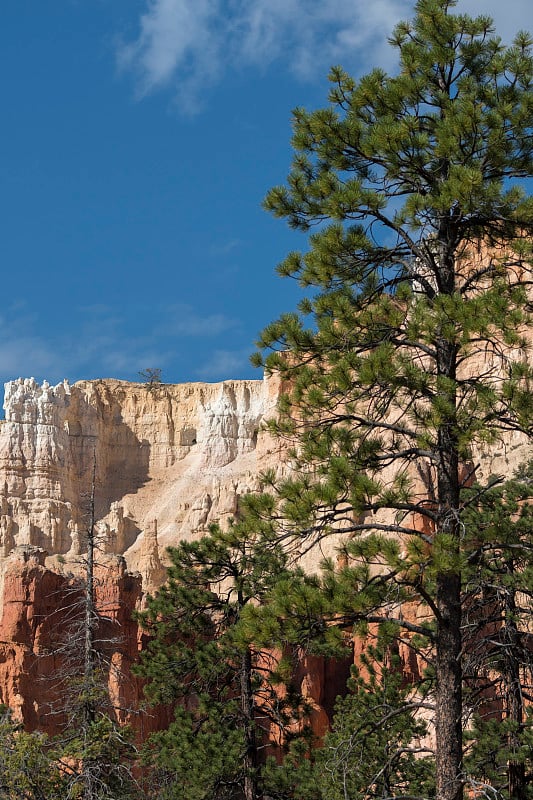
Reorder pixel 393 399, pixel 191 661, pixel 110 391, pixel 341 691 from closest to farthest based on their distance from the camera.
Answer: pixel 393 399
pixel 191 661
pixel 341 691
pixel 110 391

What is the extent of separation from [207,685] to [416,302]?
12280 millimetres

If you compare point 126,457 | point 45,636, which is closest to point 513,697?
point 45,636

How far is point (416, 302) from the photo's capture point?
1342cm

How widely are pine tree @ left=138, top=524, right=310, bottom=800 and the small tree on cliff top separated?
293 inches

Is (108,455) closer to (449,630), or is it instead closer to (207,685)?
(207,685)

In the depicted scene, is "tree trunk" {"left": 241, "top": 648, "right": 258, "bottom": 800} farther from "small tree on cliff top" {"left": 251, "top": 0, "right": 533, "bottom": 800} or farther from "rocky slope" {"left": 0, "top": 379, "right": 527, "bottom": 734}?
"rocky slope" {"left": 0, "top": 379, "right": 527, "bottom": 734}

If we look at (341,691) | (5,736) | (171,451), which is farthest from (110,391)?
(5,736)

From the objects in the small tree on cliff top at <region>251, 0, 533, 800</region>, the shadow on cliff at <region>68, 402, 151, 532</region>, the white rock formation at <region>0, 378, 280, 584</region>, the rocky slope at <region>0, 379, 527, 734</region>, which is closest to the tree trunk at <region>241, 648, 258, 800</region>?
the small tree on cliff top at <region>251, 0, 533, 800</region>

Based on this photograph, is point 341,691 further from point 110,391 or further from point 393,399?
point 110,391

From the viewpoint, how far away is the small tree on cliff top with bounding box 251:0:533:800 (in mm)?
12438

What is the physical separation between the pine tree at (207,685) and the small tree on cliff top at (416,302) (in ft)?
24.4

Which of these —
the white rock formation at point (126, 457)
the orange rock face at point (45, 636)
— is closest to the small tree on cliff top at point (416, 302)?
the orange rock face at point (45, 636)

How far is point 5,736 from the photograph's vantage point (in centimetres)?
1825

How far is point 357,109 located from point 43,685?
25.0m
